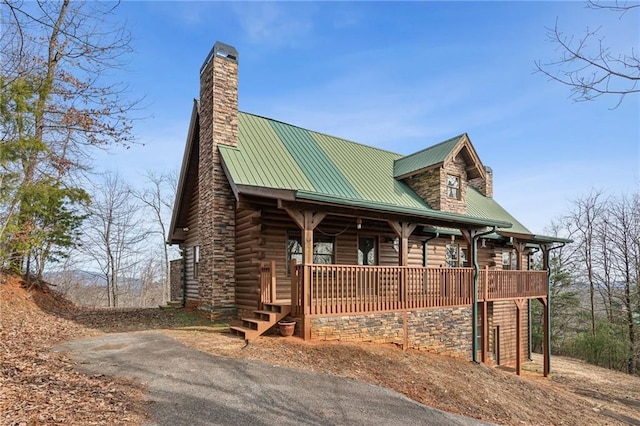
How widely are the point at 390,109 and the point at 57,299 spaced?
1642cm

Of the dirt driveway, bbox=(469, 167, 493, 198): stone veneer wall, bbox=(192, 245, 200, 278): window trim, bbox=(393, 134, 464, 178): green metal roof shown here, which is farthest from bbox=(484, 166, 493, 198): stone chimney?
the dirt driveway

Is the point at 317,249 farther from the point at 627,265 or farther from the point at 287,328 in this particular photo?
the point at 627,265

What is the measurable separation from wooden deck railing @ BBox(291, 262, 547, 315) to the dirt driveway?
240 centimetres

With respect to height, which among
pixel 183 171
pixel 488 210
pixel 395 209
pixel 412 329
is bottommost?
pixel 412 329

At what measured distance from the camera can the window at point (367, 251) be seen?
541 inches

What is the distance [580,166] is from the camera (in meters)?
29.4

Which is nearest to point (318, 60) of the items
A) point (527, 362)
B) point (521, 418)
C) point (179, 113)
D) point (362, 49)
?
point (362, 49)

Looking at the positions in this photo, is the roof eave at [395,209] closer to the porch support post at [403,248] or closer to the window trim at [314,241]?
the porch support post at [403,248]

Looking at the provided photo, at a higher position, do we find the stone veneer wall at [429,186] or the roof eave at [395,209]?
the stone veneer wall at [429,186]

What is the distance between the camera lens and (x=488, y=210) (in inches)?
771

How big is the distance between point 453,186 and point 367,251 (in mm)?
5449

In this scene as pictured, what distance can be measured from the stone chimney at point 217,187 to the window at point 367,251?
14.6 ft

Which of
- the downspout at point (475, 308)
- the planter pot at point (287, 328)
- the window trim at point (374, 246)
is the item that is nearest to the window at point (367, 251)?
the window trim at point (374, 246)

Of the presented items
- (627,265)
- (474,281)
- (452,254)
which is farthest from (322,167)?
(627,265)
